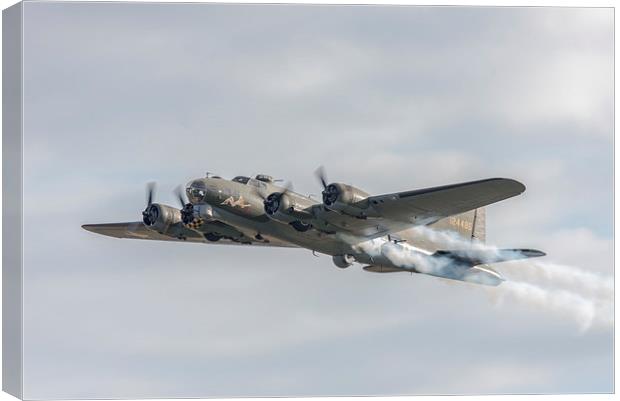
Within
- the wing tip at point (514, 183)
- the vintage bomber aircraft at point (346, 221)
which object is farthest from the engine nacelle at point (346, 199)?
the wing tip at point (514, 183)

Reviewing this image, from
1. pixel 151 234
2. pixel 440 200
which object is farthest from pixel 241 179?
pixel 151 234

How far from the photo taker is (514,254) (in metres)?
41.3

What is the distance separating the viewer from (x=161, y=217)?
42.8 m

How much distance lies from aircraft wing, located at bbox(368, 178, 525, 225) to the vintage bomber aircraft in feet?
0.10

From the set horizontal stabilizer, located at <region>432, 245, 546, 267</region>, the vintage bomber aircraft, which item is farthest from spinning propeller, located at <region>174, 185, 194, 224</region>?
horizontal stabilizer, located at <region>432, 245, 546, 267</region>

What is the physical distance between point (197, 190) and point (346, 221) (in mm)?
4975

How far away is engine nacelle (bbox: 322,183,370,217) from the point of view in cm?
3834

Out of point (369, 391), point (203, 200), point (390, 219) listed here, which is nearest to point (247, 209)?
point (203, 200)

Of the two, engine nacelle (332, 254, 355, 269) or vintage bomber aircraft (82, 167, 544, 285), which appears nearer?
vintage bomber aircraft (82, 167, 544, 285)

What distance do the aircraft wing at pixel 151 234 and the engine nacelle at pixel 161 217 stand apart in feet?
1.28

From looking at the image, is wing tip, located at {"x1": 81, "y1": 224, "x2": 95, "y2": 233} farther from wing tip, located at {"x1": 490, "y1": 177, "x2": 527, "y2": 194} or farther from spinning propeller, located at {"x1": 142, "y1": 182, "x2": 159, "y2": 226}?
wing tip, located at {"x1": 490, "y1": 177, "x2": 527, "y2": 194}

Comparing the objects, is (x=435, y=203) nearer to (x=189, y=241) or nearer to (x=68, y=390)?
(x=189, y=241)

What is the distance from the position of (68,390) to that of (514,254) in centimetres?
1623

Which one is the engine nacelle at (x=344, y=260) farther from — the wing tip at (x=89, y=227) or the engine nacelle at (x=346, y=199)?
the wing tip at (x=89, y=227)
